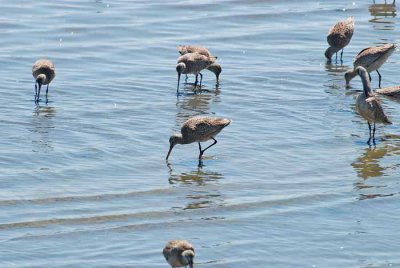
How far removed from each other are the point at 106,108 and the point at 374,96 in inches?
151

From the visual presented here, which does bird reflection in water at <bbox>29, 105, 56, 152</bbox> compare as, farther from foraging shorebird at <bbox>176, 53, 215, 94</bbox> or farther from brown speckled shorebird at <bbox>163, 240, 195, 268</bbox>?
brown speckled shorebird at <bbox>163, 240, 195, 268</bbox>

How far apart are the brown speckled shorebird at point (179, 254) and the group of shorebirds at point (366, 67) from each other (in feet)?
19.5

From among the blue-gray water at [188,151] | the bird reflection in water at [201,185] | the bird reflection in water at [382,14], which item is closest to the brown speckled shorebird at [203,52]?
the blue-gray water at [188,151]

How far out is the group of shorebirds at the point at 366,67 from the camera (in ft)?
50.5

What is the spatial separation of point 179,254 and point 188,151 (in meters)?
5.41

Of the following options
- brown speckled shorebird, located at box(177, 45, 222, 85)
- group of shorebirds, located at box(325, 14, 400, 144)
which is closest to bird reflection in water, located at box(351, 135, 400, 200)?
group of shorebirds, located at box(325, 14, 400, 144)

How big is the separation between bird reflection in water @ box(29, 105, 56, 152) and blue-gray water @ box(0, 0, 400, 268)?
29mm

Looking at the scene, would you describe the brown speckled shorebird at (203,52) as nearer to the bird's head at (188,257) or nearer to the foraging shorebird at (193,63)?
the foraging shorebird at (193,63)

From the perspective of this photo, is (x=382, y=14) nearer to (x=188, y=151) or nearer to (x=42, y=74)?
(x=42, y=74)

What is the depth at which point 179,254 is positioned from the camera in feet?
31.7

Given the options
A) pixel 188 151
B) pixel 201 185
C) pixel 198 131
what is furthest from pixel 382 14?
pixel 201 185

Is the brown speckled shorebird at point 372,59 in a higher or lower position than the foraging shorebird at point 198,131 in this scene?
higher

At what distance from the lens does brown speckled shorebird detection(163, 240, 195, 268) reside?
9539 millimetres

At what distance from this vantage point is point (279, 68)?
64.2ft
